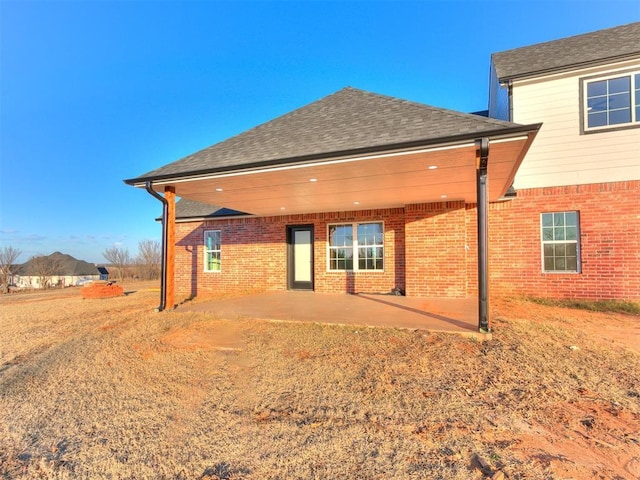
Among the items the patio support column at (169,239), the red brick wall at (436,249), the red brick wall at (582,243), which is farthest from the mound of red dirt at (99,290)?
the red brick wall at (582,243)

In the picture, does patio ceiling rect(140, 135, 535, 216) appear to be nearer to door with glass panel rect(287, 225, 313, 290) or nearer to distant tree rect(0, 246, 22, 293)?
door with glass panel rect(287, 225, 313, 290)

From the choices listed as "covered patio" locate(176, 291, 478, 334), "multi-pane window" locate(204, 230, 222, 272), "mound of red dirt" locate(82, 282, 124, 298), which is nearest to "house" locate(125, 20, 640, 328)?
"covered patio" locate(176, 291, 478, 334)

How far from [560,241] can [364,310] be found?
545 cm

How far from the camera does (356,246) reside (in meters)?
10.6

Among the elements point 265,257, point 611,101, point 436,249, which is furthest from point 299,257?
point 611,101

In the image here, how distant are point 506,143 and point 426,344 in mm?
2990

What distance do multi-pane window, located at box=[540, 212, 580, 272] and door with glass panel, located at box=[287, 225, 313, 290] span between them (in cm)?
655

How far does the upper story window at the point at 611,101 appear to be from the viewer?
25.9 feet

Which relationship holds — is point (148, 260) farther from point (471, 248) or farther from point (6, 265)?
point (471, 248)

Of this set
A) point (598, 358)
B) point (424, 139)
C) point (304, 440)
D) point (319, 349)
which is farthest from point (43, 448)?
point (598, 358)

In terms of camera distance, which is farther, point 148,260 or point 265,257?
point 148,260

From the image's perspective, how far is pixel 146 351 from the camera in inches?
187

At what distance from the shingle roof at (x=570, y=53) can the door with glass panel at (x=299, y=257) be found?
7078 millimetres

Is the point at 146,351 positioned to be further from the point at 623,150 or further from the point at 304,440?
the point at 623,150
